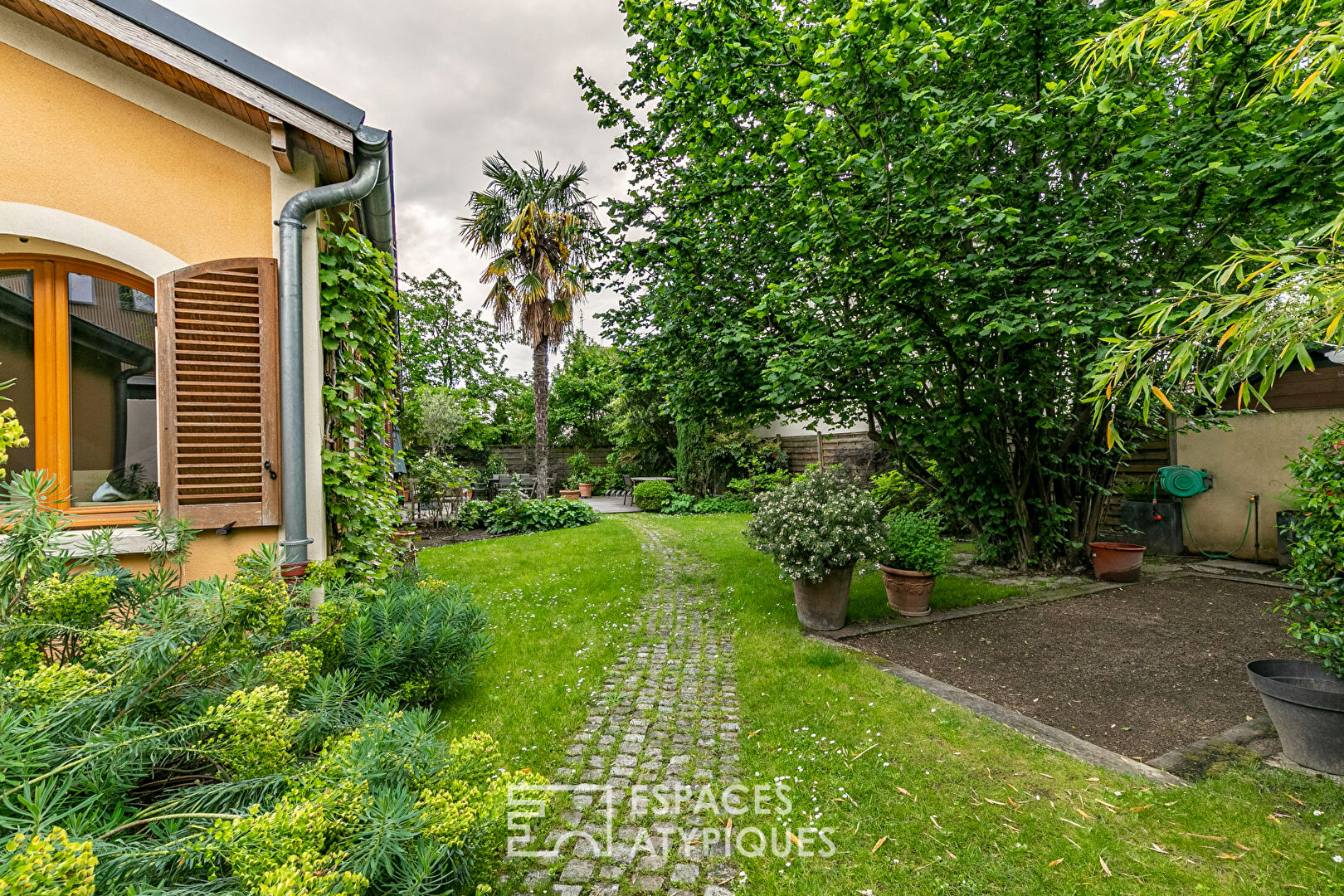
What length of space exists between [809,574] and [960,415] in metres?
2.46

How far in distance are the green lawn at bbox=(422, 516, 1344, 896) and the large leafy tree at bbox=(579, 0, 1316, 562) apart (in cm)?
280

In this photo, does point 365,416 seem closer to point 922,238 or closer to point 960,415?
point 922,238

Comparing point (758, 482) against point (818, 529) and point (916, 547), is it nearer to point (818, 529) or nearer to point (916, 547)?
point (916, 547)

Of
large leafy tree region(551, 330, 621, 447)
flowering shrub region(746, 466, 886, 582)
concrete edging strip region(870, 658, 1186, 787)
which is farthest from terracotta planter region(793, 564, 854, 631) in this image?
large leafy tree region(551, 330, 621, 447)

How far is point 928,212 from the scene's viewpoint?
4352 millimetres

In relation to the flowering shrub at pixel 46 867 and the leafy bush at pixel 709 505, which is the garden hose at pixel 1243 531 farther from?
the flowering shrub at pixel 46 867

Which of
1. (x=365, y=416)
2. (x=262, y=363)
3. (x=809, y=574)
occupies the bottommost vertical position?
(x=809, y=574)

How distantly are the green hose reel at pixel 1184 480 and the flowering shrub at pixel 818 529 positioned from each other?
17.9 feet

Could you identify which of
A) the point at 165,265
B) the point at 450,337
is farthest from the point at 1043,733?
the point at 450,337

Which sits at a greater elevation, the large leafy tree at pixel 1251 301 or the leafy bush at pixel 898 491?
the large leafy tree at pixel 1251 301

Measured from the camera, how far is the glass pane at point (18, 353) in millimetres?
3113

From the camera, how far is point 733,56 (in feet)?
16.0

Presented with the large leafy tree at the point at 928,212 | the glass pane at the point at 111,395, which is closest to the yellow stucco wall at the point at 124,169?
the glass pane at the point at 111,395

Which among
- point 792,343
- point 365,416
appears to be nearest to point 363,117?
point 365,416
